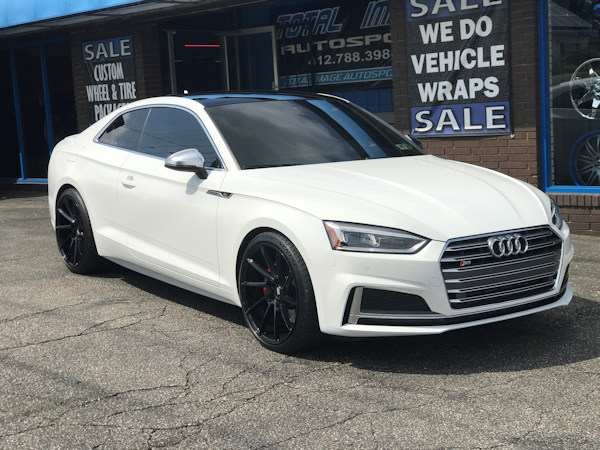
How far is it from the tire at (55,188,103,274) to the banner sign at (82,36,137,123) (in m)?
6.77

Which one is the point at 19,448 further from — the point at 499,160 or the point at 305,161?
the point at 499,160

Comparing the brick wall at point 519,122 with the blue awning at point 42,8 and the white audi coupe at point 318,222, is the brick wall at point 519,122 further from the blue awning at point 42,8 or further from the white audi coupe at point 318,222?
the blue awning at point 42,8

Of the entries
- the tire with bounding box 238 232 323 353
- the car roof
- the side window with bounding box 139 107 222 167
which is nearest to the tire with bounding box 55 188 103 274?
the side window with bounding box 139 107 222 167

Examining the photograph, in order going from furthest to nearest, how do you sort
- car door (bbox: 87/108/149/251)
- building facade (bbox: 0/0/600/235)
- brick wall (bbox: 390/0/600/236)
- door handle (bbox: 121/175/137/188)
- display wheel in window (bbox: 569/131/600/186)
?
building facade (bbox: 0/0/600/235)
display wheel in window (bbox: 569/131/600/186)
brick wall (bbox: 390/0/600/236)
car door (bbox: 87/108/149/251)
door handle (bbox: 121/175/137/188)

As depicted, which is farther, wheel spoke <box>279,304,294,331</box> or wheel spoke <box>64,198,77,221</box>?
wheel spoke <box>64,198,77,221</box>

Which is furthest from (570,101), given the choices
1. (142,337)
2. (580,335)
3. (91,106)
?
(91,106)

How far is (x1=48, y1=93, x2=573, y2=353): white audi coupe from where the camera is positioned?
15.1 feet

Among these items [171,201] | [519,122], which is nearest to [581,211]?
[519,122]

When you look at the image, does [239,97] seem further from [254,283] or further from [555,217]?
[555,217]

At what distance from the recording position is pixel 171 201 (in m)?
5.89

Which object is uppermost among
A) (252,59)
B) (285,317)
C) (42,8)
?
(42,8)

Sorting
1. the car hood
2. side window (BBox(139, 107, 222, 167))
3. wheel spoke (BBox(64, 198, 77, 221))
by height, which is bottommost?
wheel spoke (BBox(64, 198, 77, 221))

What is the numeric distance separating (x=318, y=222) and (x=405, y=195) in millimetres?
536

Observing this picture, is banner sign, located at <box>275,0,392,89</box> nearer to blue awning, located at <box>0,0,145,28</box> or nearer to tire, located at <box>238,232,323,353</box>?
blue awning, located at <box>0,0,145,28</box>
